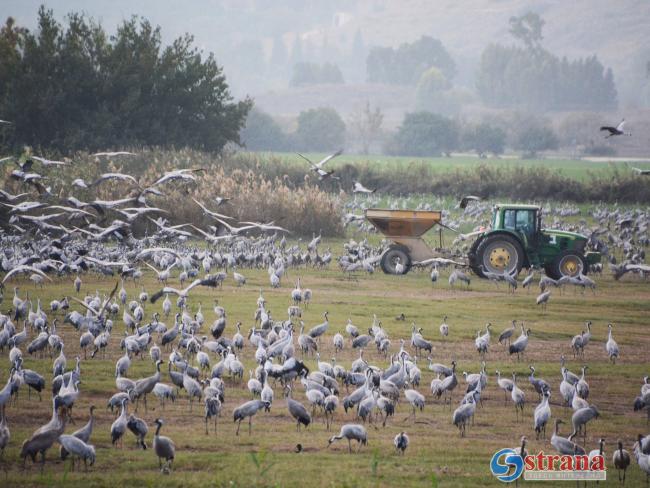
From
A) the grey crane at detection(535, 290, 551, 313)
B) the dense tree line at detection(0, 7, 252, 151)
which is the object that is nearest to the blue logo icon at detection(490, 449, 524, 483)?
the grey crane at detection(535, 290, 551, 313)

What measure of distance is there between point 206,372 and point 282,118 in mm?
163883

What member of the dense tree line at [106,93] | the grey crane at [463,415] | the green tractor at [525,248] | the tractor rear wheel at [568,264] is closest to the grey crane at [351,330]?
the grey crane at [463,415]

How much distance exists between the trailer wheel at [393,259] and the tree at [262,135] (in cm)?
10644

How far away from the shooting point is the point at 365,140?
551 ft

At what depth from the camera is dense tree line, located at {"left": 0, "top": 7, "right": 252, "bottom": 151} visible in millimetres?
55875

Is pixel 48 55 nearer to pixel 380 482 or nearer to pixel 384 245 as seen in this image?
pixel 384 245

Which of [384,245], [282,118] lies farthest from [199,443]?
[282,118]

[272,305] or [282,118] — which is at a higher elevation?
[282,118]

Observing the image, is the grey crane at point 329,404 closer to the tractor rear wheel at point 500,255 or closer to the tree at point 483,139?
the tractor rear wheel at point 500,255

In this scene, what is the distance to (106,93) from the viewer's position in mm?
57844

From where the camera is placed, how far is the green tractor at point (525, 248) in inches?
1172

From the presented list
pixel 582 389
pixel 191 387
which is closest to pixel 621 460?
pixel 582 389

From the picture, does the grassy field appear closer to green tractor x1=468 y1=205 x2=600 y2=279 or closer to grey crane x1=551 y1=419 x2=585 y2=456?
green tractor x1=468 y1=205 x2=600 y2=279

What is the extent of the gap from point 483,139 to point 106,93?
312ft
